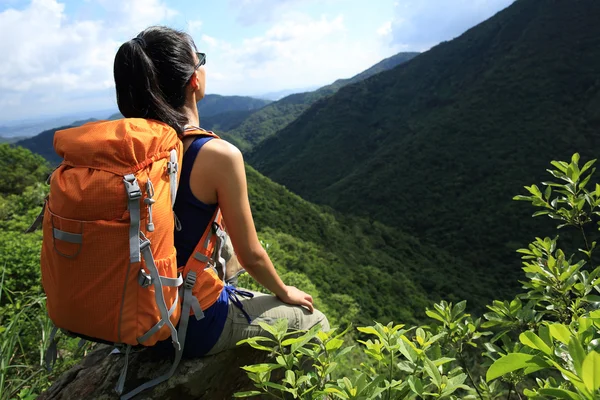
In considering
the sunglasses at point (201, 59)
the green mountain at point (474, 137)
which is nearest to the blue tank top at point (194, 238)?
the sunglasses at point (201, 59)

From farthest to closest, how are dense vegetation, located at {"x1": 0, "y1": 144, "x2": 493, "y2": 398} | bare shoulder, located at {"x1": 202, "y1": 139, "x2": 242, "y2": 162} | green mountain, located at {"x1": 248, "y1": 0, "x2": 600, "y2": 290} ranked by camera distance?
green mountain, located at {"x1": 248, "y1": 0, "x2": 600, "y2": 290} < dense vegetation, located at {"x1": 0, "y1": 144, "x2": 493, "y2": 398} < bare shoulder, located at {"x1": 202, "y1": 139, "x2": 242, "y2": 162}

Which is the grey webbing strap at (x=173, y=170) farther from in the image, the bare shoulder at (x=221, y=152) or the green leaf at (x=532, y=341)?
the green leaf at (x=532, y=341)

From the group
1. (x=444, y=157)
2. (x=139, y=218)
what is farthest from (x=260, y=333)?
(x=444, y=157)

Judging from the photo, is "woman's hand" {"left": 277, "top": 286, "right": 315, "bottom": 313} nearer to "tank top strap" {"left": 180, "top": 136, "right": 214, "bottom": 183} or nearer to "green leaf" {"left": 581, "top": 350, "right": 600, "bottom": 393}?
"tank top strap" {"left": 180, "top": 136, "right": 214, "bottom": 183}

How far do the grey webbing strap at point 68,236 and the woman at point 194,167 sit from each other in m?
0.38

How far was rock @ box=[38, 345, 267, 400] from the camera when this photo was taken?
1667 mm

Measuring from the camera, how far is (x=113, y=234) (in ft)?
3.95

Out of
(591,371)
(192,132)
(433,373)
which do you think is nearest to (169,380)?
(192,132)

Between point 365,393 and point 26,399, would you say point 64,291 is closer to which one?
point 365,393

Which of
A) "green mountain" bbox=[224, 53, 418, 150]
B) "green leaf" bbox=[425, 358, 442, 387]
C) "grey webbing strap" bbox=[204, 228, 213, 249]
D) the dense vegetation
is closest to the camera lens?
"green leaf" bbox=[425, 358, 442, 387]

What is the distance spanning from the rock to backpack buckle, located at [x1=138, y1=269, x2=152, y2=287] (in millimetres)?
679

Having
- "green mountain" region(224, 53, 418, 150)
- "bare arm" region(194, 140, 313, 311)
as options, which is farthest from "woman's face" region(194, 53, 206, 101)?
"green mountain" region(224, 53, 418, 150)

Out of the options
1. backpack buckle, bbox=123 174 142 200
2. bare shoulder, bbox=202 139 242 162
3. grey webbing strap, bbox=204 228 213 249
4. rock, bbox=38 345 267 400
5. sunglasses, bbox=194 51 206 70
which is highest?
sunglasses, bbox=194 51 206 70

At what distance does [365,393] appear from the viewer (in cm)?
89
